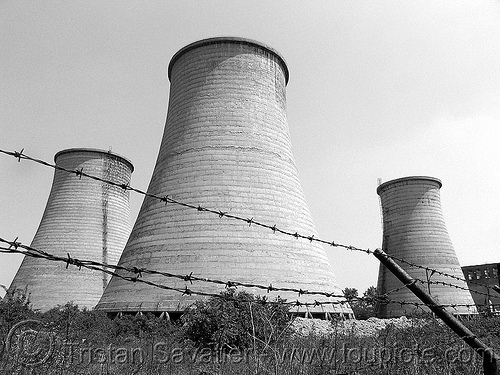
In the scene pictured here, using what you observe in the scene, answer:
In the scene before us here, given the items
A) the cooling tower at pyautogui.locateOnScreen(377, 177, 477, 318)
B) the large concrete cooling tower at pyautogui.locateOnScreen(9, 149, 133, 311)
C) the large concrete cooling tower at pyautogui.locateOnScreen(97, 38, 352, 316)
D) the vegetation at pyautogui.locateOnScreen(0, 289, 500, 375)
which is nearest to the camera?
the vegetation at pyautogui.locateOnScreen(0, 289, 500, 375)

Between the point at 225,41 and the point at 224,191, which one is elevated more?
the point at 225,41

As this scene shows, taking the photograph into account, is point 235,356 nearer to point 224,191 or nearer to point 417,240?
point 224,191

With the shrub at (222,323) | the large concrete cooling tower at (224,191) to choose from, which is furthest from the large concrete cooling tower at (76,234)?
the shrub at (222,323)

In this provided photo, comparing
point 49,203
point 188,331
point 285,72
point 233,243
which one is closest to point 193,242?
point 233,243

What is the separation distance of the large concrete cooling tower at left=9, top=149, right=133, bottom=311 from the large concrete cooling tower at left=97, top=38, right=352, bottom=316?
8.64m

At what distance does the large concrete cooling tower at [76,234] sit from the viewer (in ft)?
72.1

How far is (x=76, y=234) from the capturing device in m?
22.5

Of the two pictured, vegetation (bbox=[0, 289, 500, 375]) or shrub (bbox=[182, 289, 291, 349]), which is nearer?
vegetation (bbox=[0, 289, 500, 375])

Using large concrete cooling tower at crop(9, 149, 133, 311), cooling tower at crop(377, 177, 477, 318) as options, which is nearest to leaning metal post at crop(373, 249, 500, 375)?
large concrete cooling tower at crop(9, 149, 133, 311)

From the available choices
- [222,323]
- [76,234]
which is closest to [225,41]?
[222,323]

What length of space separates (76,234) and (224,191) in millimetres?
12013

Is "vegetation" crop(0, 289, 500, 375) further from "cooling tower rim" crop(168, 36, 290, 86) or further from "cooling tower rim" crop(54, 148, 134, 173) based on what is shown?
"cooling tower rim" crop(54, 148, 134, 173)

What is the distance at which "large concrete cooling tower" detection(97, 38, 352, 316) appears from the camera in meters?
12.9

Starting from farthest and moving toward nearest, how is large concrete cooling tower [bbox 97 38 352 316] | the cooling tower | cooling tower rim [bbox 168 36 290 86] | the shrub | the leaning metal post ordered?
the cooling tower
cooling tower rim [bbox 168 36 290 86]
large concrete cooling tower [bbox 97 38 352 316]
the shrub
the leaning metal post
